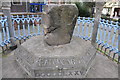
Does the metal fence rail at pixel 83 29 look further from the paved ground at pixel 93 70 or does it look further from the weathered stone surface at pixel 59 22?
the weathered stone surface at pixel 59 22

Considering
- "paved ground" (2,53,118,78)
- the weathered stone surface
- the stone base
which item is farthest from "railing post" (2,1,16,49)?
the weathered stone surface

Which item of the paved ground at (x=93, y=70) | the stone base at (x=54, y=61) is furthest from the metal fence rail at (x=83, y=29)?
the stone base at (x=54, y=61)

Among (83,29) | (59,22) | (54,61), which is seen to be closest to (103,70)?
(54,61)

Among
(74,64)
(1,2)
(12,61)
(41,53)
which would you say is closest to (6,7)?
(1,2)

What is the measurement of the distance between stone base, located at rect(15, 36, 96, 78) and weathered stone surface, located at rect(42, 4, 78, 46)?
189 mm

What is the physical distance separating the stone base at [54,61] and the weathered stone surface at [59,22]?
189 millimetres

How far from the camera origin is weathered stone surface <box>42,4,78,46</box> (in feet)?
7.80

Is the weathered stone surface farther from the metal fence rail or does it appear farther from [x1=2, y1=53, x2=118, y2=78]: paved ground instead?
the metal fence rail

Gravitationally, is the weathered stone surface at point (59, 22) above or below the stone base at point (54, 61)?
above

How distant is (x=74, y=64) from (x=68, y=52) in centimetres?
33

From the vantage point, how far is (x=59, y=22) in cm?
248

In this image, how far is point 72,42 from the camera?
288 cm

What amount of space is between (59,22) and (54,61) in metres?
0.86

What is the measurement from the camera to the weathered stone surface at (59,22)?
93.7 inches
